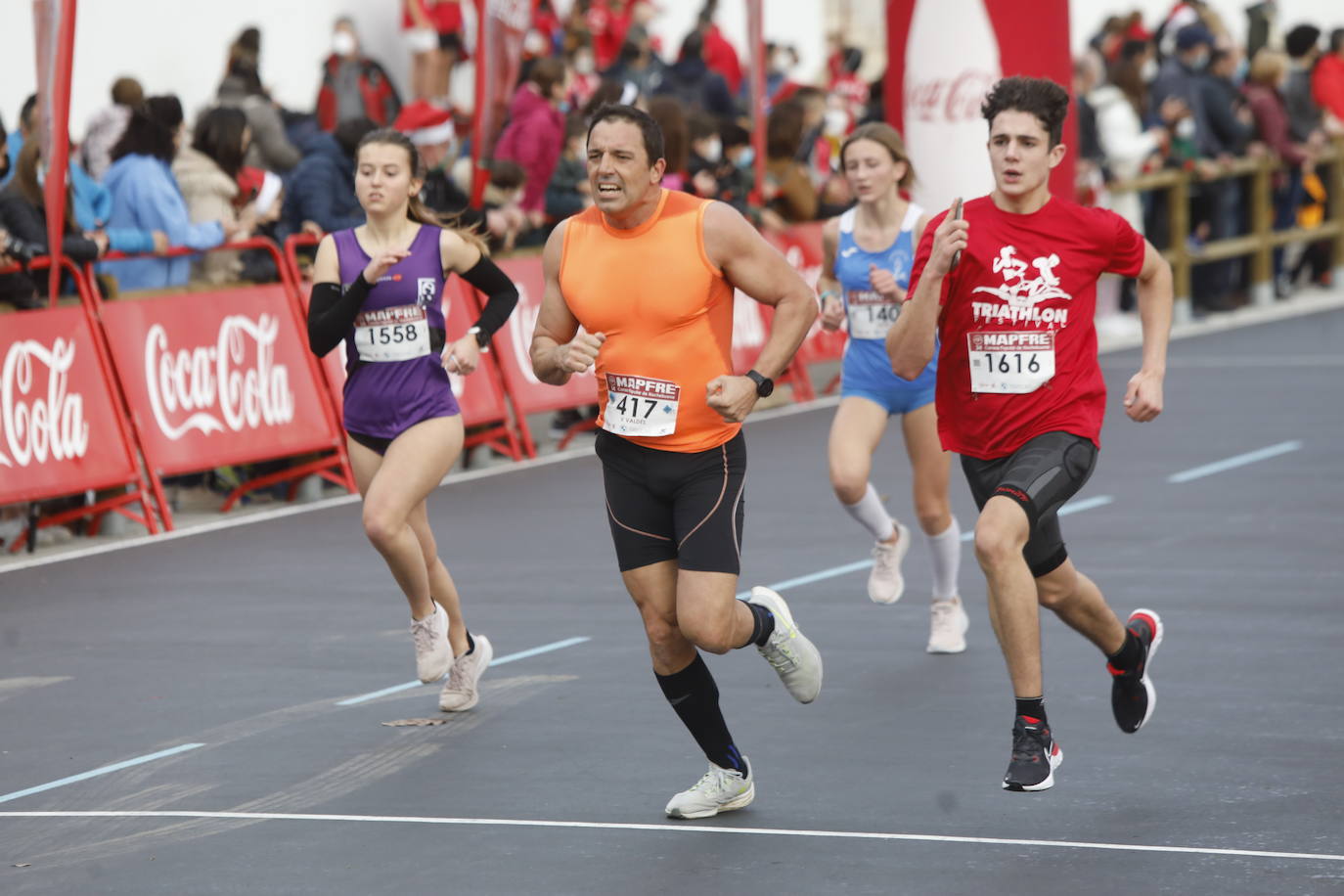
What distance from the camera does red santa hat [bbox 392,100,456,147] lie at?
14953mm

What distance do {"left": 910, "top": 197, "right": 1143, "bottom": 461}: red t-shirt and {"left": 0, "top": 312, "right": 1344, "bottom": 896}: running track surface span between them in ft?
3.54

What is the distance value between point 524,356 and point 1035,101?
891 centimetres

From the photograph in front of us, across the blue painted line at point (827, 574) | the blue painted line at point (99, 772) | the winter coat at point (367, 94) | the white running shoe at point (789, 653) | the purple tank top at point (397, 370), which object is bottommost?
the blue painted line at point (827, 574)

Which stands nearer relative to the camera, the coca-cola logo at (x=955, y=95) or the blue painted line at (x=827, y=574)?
the blue painted line at (x=827, y=574)

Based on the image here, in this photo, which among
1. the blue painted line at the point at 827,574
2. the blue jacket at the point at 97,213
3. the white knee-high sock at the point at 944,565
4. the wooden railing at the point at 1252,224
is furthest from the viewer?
the wooden railing at the point at 1252,224

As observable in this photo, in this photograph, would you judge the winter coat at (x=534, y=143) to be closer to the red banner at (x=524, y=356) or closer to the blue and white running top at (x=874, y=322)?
the red banner at (x=524, y=356)

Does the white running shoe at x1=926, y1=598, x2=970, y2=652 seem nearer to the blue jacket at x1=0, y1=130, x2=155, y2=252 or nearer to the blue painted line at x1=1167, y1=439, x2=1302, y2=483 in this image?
the blue painted line at x1=1167, y1=439, x2=1302, y2=483

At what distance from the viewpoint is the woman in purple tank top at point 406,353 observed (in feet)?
26.8

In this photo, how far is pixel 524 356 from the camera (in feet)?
50.6

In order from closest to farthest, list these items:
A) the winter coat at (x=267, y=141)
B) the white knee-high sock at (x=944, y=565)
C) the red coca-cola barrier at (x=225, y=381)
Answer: the white knee-high sock at (x=944, y=565)
the red coca-cola barrier at (x=225, y=381)
the winter coat at (x=267, y=141)

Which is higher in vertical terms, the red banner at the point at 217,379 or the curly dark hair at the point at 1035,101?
the curly dark hair at the point at 1035,101

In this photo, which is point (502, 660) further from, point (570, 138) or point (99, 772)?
point (570, 138)

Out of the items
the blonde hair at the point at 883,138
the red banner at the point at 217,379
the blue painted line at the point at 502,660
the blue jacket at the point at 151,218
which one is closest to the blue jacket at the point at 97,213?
the blue jacket at the point at 151,218

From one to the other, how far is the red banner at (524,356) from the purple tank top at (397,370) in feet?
21.8
